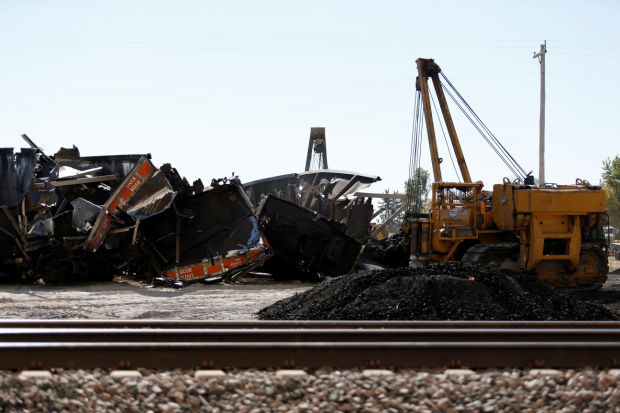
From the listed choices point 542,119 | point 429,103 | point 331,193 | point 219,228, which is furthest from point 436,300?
point 542,119

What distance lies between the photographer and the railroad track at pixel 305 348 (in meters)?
4.88

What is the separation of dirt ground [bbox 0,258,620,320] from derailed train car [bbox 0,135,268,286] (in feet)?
1.55

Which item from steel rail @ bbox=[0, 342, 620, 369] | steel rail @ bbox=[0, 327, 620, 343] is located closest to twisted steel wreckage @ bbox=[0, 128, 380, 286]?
steel rail @ bbox=[0, 327, 620, 343]

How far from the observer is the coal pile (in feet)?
27.0

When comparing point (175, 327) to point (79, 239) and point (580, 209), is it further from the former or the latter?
point (580, 209)

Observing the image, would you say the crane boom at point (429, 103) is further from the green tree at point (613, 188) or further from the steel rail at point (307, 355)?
the green tree at point (613, 188)

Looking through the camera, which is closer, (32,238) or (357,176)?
(32,238)

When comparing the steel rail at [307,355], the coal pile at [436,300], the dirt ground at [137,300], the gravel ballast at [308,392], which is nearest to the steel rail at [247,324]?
the steel rail at [307,355]

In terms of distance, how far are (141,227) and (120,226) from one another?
0.49m

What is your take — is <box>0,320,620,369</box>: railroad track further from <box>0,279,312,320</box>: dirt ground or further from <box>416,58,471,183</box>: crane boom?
<box>416,58,471,183</box>: crane boom

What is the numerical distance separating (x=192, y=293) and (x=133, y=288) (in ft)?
6.06

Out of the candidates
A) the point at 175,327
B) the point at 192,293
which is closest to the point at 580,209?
the point at 192,293

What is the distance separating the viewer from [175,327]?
616 centimetres

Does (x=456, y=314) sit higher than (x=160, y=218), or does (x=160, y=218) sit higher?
(x=160, y=218)
